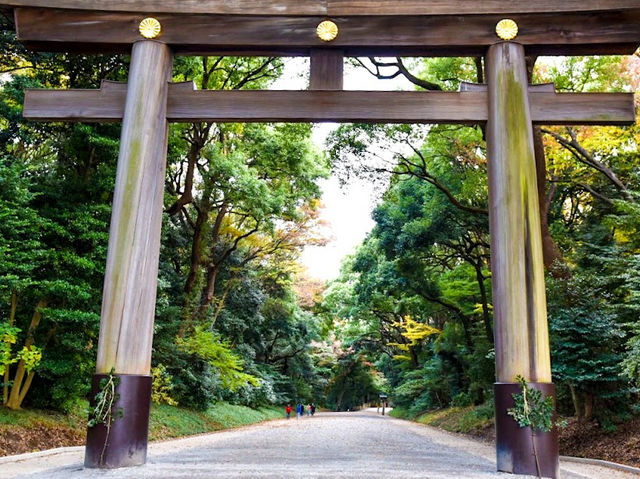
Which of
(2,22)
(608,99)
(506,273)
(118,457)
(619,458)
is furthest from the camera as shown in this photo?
(2,22)

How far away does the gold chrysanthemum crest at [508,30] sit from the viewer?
6.09 meters

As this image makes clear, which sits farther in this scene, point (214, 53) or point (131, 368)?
point (214, 53)

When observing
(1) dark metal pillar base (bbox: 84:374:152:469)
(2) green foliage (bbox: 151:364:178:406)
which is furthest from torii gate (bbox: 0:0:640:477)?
Answer: (2) green foliage (bbox: 151:364:178:406)

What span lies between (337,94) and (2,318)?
286 inches

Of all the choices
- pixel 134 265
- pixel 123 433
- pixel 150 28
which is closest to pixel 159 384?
pixel 123 433

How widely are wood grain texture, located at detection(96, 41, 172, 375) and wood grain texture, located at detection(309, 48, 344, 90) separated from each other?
5.80 ft

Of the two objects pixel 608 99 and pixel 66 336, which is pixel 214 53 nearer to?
pixel 608 99

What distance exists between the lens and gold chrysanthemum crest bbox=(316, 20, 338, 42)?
6145 mm

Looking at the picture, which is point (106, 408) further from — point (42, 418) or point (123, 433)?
point (42, 418)

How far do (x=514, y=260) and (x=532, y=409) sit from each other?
1.53m

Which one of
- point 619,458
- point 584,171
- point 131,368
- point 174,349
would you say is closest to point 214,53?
point 131,368

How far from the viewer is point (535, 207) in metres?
5.75

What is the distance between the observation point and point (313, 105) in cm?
614

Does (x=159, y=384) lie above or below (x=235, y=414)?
above
